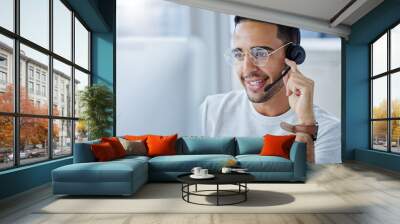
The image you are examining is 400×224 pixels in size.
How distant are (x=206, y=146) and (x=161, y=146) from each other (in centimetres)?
80

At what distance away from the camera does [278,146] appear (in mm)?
6352

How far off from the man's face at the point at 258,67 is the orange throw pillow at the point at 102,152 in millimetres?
3851

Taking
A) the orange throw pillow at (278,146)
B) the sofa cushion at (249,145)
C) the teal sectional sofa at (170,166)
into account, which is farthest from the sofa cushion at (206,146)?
the orange throw pillow at (278,146)

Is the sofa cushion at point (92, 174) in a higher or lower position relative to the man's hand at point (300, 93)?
lower

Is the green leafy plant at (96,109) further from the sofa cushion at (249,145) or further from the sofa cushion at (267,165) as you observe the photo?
the sofa cushion at (267,165)

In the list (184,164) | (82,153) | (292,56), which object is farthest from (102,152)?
(292,56)

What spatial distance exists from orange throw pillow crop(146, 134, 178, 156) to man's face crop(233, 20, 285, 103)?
102 inches

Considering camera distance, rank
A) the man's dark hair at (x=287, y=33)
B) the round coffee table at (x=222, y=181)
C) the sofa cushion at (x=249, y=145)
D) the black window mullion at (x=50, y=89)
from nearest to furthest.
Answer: the round coffee table at (x=222, y=181) → the black window mullion at (x=50, y=89) → the sofa cushion at (x=249, y=145) → the man's dark hair at (x=287, y=33)

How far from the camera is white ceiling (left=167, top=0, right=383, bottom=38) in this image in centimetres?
778

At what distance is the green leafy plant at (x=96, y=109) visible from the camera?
7.43m

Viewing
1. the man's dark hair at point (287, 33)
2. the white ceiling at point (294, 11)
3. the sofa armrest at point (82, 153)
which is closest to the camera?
the sofa armrest at point (82, 153)

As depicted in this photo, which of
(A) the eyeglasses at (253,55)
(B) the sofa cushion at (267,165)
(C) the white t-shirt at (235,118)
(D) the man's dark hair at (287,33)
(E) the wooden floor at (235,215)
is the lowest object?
(E) the wooden floor at (235,215)

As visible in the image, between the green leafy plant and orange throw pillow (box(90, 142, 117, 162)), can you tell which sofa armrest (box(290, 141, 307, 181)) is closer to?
orange throw pillow (box(90, 142, 117, 162))

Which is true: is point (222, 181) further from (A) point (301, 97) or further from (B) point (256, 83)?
(A) point (301, 97)
